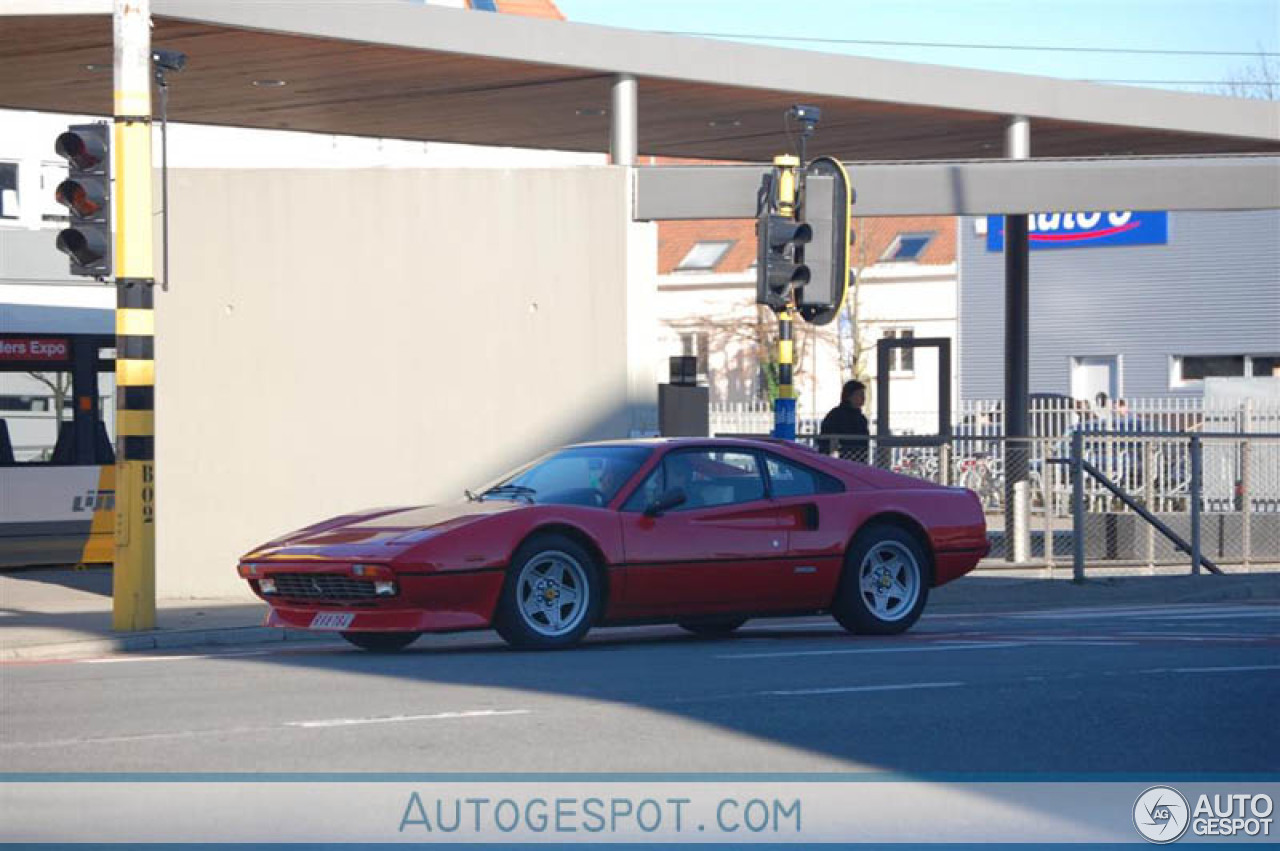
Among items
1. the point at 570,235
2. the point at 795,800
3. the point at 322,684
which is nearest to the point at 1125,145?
the point at 570,235

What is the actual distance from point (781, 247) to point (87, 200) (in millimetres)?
6128

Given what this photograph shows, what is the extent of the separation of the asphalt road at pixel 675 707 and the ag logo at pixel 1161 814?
52 cm

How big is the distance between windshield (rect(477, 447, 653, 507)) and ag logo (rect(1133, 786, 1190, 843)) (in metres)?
5.92

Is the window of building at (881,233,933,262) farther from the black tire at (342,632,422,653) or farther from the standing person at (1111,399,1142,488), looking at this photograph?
the black tire at (342,632,422,653)

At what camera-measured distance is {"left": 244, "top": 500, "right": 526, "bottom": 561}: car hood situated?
1169 centimetres

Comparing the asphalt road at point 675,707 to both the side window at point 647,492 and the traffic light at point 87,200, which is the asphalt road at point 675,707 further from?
the traffic light at point 87,200

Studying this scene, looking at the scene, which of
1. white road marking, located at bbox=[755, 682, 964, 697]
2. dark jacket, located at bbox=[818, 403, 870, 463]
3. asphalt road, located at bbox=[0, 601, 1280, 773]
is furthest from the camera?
dark jacket, located at bbox=[818, 403, 870, 463]

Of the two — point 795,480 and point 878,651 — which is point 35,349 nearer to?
point 795,480

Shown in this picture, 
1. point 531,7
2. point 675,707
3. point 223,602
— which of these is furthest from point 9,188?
point 675,707

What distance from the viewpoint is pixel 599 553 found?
39.9 feet

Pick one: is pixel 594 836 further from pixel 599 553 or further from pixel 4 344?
pixel 4 344

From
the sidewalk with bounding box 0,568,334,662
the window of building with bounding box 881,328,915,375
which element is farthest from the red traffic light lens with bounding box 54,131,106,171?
the window of building with bounding box 881,328,915,375

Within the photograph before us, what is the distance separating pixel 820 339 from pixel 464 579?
50.9 m

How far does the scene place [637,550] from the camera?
484 inches
